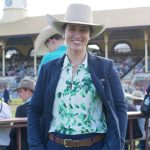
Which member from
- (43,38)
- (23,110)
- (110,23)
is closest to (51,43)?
(43,38)

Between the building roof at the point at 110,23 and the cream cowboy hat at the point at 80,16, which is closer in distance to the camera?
the cream cowboy hat at the point at 80,16

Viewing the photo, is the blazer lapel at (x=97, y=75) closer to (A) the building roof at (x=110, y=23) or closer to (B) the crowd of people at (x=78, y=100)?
(B) the crowd of people at (x=78, y=100)

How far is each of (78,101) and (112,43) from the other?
31.0 metres

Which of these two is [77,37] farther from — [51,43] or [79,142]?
[51,43]

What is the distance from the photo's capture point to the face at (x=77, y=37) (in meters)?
2.65

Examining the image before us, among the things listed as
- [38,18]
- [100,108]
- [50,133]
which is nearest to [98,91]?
[100,108]

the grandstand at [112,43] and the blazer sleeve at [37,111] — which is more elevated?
the grandstand at [112,43]

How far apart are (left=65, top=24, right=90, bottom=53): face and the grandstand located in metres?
24.8

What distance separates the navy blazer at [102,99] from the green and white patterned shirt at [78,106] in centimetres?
4

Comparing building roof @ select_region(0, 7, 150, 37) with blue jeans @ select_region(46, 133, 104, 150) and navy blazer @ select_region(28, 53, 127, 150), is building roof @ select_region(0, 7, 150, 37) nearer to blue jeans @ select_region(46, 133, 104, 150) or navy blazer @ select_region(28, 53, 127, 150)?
navy blazer @ select_region(28, 53, 127, 150)

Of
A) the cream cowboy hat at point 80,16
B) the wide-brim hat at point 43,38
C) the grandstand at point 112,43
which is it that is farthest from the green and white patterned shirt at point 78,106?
the grandstand at point 112,43

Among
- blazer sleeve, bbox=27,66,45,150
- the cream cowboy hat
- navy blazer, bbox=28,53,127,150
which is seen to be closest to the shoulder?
navy blazer, bbox=28,53,127,150

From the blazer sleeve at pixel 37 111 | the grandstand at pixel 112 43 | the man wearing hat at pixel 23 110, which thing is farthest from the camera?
the grandstand at pixel 112 43

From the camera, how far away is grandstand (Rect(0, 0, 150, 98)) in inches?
1142
